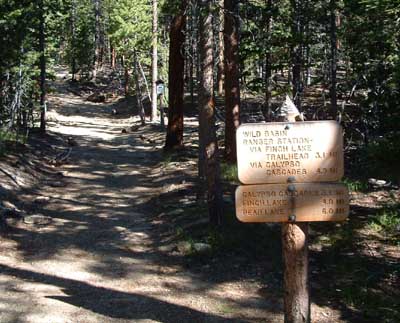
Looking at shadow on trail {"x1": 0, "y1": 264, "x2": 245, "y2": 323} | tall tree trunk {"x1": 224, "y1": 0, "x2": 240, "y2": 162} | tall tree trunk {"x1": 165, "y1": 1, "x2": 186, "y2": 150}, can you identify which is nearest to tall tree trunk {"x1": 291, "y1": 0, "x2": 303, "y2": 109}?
tall tree trunk {"x1": 224, "y1": 0, "x2": 240, "y2": 162}

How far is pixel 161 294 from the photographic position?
656cm

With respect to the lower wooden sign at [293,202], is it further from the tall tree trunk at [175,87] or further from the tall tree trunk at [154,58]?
the tall tree trunk at [154,58]

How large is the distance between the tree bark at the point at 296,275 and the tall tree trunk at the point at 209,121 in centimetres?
421

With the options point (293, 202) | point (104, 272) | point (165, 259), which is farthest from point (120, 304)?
point (293, 202)

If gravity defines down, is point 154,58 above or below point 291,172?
above

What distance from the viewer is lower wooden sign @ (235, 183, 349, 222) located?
155 inches

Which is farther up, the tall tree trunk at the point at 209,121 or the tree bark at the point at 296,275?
the tall tree trunk at the point at 209,121

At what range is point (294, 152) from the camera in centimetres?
399

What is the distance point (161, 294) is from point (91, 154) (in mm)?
13642

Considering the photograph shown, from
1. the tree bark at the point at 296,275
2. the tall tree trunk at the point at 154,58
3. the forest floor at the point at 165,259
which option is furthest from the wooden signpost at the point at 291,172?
the tall tree trunk at the point at 154,58

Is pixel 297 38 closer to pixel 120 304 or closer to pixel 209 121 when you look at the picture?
pixel 209 121

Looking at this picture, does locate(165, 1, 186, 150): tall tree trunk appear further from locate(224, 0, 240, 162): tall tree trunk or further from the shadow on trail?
the shadow on trail

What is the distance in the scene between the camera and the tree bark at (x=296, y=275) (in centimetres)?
423

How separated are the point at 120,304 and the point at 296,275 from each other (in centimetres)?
274
